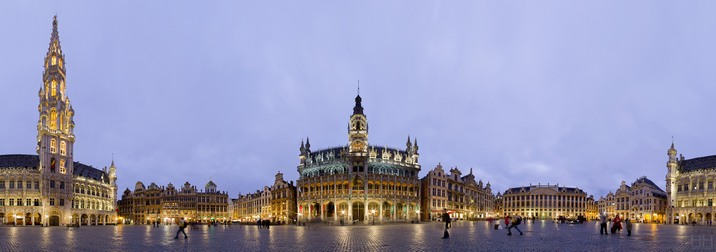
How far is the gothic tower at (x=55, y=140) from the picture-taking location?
104m

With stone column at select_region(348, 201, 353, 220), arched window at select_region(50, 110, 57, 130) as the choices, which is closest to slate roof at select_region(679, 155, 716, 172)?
stone column at select_region(348, 201, 353, 220)

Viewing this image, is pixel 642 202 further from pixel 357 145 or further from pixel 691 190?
pixel 357 145

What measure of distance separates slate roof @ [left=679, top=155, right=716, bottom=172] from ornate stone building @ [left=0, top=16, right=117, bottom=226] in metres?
126

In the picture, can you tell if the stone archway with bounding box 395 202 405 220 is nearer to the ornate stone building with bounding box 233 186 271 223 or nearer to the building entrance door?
the ornate stone building with bounding box 233 186 271 223

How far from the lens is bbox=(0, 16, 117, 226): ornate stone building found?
102 m

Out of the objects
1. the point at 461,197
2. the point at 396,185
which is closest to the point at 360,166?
the point at 396,185

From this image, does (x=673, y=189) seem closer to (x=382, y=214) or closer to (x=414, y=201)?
(x=414, y=201)

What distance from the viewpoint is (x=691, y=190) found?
108m

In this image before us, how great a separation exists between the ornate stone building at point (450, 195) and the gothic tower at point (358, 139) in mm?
19493

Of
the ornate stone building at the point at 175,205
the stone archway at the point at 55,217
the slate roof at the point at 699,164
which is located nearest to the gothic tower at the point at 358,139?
the stone archway at the point at 55,217

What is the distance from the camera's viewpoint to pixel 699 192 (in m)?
106

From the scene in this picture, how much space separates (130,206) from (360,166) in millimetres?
103730

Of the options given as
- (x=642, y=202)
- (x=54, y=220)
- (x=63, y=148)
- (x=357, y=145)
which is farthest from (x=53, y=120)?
(x=642, y=202)

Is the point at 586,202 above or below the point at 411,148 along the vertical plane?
below
